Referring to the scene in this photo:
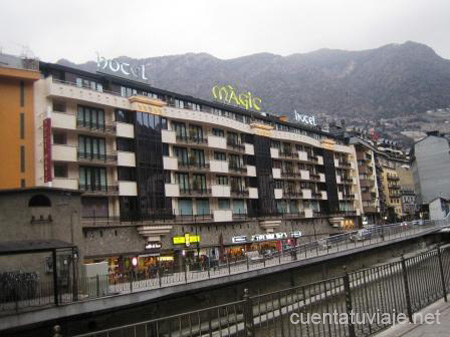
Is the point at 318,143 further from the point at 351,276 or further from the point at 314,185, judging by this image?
the point at 351,276

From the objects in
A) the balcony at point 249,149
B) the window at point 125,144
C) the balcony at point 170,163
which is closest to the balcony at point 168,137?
the balcony at point 170,163

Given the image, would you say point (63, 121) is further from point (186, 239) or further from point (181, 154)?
point (186, 239)

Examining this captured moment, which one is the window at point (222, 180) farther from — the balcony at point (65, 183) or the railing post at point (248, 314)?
the railing post at point (248, 314)

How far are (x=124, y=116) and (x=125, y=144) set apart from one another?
281 centimetres

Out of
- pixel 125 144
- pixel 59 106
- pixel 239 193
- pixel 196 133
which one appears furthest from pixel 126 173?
pixel 239 193

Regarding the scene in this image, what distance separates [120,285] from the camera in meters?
28.4

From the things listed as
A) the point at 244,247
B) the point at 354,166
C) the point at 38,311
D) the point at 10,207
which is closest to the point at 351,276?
the point at 38,311

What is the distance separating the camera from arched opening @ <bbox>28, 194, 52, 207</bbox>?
2931cm

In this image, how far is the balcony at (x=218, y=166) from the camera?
56.8 metres

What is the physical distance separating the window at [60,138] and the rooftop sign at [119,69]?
8.79 meters

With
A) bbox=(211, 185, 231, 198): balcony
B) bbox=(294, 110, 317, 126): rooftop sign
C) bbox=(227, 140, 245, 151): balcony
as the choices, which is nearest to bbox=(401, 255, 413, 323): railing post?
bbox=(211, 185, 231, 198): balcony

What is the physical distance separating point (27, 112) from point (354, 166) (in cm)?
6663

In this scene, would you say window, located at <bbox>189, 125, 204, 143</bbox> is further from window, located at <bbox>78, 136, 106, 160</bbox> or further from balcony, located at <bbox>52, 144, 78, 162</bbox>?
balcony, located at <bbox>52, 144, 78, 162</bbox>

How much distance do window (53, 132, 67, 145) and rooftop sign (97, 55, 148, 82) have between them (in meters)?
8.79
